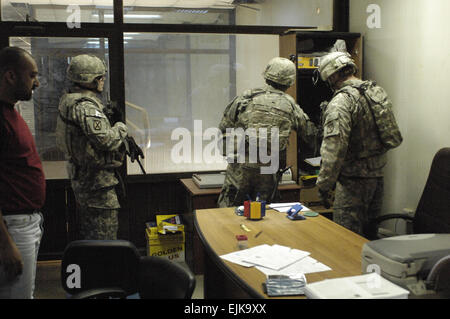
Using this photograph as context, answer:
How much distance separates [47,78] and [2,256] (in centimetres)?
264

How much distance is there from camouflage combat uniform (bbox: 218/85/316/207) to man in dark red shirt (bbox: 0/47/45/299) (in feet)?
6.05

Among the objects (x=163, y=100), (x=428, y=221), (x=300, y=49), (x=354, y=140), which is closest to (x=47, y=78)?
(x=163, y=100)

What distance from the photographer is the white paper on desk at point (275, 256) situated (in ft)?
6.57

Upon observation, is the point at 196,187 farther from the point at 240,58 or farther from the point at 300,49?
the point at 300,49

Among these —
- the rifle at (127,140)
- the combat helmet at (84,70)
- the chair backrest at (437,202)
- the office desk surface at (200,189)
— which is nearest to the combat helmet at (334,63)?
the chair backrest at (437,202)

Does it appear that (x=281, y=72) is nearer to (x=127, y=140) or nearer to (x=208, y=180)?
(x=208, y=180)

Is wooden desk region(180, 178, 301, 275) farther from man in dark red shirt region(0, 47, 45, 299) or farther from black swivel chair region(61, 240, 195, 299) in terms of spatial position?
man in dark red shirt region(0, 47, 45, 299)

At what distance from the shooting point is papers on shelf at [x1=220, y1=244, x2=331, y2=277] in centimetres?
193

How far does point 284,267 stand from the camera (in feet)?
6.43

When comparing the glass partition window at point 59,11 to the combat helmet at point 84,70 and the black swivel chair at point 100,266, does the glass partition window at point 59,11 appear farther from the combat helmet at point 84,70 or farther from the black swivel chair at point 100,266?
the black swivel chair at point 100,266

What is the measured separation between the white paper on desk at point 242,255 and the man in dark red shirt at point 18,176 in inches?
33.1

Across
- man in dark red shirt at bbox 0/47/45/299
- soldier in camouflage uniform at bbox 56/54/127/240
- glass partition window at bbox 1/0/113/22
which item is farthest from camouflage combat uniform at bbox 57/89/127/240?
man in dark red shirt at bbox 0/47/45/299

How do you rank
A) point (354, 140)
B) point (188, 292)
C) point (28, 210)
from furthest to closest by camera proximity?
point (354, 140) < point (28, 210) < point (188, 292)

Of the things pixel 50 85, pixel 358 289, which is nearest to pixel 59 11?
pixel 50 85
